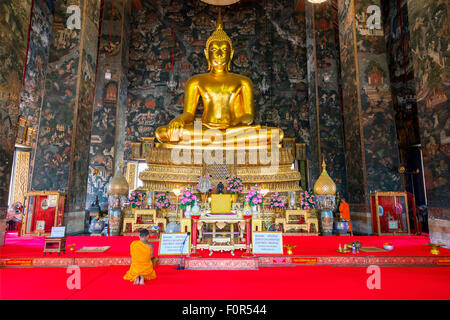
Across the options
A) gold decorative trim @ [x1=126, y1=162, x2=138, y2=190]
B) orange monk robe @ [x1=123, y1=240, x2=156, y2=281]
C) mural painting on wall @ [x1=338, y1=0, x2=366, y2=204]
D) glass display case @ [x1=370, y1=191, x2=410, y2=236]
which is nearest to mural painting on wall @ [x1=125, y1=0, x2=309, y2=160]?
gold decorative trim @ [x1=126, y1=162, x2=138, y2=190]

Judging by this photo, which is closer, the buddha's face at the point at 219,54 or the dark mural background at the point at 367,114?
the dark mural background at the point at 367,114

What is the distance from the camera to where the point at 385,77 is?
242 inches

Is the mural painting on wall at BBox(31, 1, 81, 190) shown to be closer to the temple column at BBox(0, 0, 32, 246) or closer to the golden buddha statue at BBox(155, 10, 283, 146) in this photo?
the temple column at BBox(0, 0, 32, 246)

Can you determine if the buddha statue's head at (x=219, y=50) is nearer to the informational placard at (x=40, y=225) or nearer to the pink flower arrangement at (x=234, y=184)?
the pink flower arrangement at (x=234, y=184)

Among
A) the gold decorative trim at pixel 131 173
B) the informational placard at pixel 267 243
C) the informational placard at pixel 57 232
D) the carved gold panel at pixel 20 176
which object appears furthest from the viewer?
the gold decorative trim at pixel 131 173

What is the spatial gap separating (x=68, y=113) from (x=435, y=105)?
6.86 meters

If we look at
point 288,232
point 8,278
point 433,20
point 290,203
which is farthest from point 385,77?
point 8,278

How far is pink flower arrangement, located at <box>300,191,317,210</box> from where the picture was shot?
17.7 feet

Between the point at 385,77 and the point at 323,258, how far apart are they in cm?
494

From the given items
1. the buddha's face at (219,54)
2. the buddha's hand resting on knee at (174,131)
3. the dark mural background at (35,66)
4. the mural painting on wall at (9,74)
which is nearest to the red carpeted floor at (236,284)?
the mural painting on wall at (9,74)

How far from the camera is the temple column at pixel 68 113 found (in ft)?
18.7

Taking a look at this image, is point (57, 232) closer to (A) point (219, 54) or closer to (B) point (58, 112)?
(B) point (58, 112)

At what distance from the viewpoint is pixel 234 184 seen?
225 inches

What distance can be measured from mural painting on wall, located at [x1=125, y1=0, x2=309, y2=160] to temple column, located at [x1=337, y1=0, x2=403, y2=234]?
418cm
